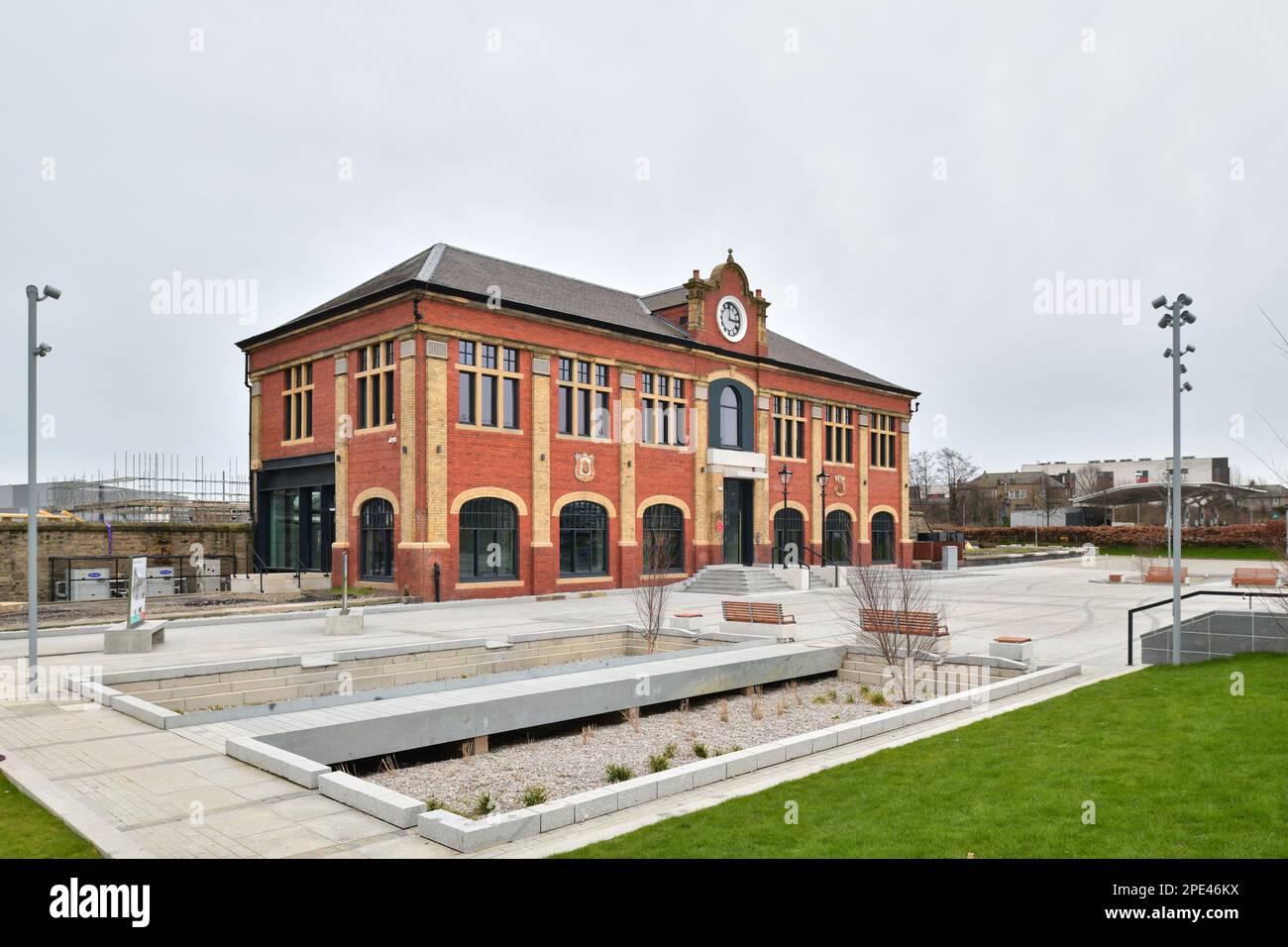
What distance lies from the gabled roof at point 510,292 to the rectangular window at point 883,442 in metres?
8.74

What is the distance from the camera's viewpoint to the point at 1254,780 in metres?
7.35

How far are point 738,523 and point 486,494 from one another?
14.6 m

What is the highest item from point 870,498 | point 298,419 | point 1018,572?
point 298,419

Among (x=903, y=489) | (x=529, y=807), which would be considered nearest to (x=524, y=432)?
(x=529, y=807)

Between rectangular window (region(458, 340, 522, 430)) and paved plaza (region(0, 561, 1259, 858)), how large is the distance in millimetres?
10004

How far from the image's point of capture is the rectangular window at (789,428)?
42.3 meters

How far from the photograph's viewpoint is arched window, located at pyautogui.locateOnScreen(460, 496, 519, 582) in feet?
96.5

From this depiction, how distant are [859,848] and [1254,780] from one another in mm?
3823

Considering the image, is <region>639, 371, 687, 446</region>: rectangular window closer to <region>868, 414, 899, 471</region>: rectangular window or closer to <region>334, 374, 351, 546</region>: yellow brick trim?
<region>334, 374, 351, 546</region>: yellow brick trim

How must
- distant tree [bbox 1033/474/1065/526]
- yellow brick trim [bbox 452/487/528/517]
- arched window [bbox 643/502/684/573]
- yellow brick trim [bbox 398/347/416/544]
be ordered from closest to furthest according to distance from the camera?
yellow brick trim [bbox 398/347/416/544] < yellow brick trim [bbox 452/487/528/517] < arched window [bbox 643/502/684/573] < distant tree [bbox 1033/474/1065/526]

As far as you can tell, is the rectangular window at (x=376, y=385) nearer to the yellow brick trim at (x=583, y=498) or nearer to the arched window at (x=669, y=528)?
the yellow brick trim at (x=583, y=498)

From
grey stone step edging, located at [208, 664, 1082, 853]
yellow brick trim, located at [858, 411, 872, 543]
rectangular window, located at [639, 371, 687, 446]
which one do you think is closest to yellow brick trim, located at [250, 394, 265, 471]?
rectangular window, located at [639, 371, 687, 446]

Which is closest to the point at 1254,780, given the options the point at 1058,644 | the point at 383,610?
the point at 1058,644

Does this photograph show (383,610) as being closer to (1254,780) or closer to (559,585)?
(559,585)
